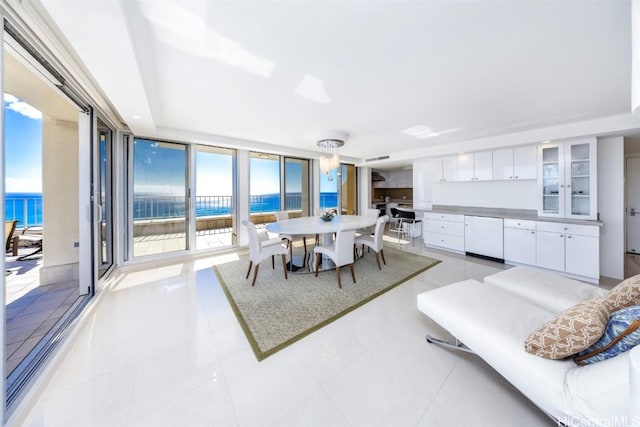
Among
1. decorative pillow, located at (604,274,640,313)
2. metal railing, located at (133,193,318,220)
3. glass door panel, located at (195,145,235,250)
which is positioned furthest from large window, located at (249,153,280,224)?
decorative pillow, located at (604,274,640,313)

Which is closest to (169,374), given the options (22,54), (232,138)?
(22,54)

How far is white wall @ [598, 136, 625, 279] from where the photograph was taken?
316cm

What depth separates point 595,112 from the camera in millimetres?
2789

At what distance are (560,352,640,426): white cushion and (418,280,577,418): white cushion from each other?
0.05 m

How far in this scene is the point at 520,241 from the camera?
146 inches

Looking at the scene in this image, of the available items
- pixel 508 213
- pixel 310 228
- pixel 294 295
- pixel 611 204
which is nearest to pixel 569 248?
pixel 611 204

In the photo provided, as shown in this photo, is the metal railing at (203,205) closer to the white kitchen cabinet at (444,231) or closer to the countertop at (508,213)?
the white kitchen cabinet at (444,231)

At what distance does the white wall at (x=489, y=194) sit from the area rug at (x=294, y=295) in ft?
6.60

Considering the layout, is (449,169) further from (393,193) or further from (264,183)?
(264,183)

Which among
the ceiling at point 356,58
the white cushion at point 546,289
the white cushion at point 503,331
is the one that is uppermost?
the ceiling at point 356,58

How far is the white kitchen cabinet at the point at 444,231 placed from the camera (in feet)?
14.7

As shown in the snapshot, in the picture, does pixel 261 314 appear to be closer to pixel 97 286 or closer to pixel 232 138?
pixel 97 286

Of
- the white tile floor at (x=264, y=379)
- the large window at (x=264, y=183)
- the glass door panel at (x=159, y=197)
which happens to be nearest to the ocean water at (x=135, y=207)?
the glass door panel at (x=159, y=197)

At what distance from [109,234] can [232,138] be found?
2522mm
